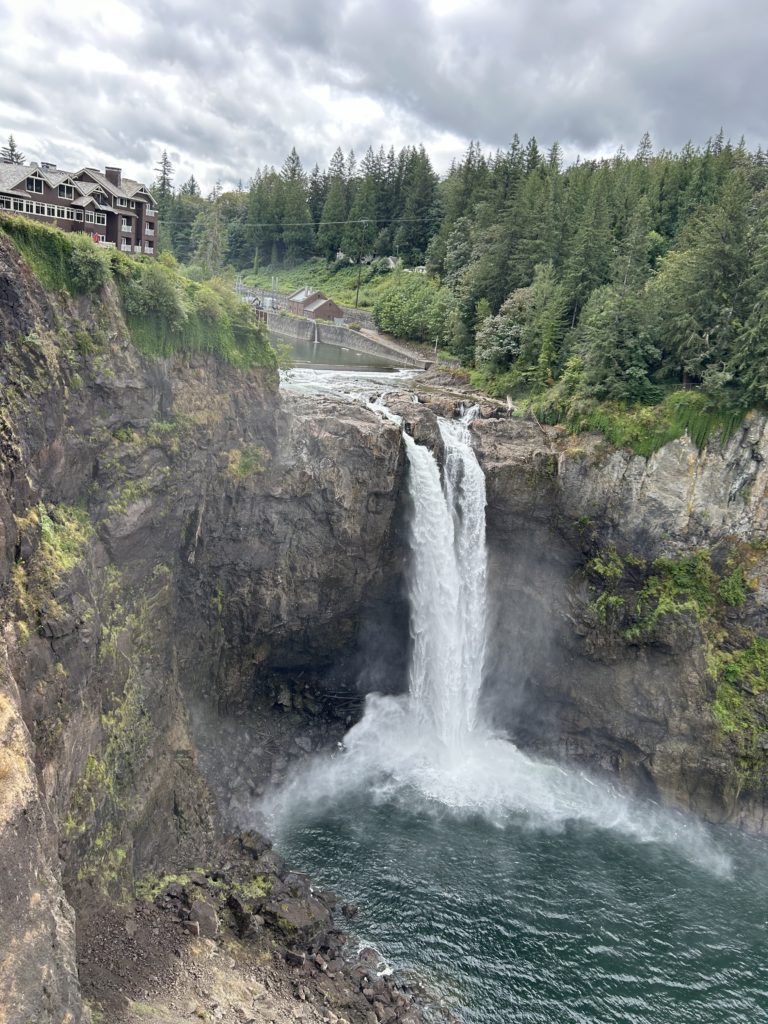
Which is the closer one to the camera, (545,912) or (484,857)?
(545,912)

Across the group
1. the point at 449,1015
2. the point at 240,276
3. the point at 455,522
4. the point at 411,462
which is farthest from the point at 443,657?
the point at 240,276

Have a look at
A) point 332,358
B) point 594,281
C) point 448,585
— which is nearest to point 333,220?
point 332,358

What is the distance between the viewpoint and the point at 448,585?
3600cm

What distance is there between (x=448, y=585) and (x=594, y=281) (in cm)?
2316

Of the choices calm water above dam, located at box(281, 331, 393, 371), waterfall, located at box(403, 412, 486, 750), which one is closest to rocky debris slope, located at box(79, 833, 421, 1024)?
waterfall, located at box(403, 412, 486, 750)

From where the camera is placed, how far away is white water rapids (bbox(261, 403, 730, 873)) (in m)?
31.5

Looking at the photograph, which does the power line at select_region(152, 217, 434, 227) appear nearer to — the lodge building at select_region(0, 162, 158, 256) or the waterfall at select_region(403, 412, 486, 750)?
the lodge building at select_region(0, 162, 158, 256)

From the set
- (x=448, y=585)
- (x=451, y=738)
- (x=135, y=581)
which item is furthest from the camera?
(x=448, y=585)

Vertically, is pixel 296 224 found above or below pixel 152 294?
above

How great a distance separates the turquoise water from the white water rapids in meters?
0.93

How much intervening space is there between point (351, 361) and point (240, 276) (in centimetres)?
5694

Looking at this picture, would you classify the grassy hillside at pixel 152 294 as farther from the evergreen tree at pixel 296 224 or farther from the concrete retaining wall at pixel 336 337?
the evergreen tree at pixel 296 224

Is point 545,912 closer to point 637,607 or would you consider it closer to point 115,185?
point 637,607

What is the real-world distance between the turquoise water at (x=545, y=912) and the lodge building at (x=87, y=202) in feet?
93.1
